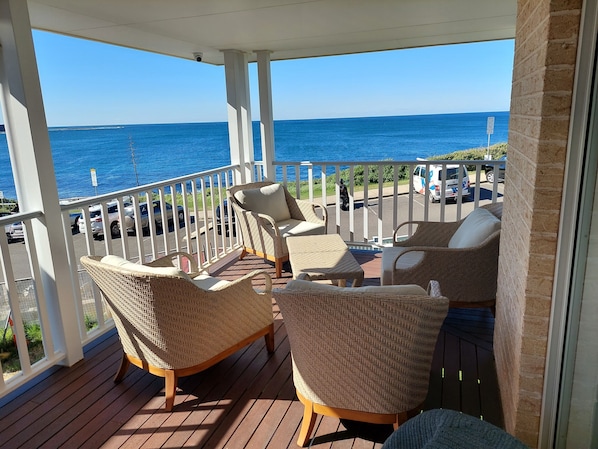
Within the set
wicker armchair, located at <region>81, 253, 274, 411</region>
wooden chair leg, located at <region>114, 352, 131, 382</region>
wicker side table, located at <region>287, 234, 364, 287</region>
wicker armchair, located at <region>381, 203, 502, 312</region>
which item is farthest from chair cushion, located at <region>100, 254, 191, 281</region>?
wicker armchair, located at <region>381, 203, 502, 312</region>

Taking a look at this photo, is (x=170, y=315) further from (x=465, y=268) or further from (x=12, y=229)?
(x=12, y=229)

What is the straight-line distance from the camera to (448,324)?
315cm

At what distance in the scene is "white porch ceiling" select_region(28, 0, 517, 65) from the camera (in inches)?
120

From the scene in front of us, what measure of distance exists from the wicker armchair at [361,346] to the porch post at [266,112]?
368cm

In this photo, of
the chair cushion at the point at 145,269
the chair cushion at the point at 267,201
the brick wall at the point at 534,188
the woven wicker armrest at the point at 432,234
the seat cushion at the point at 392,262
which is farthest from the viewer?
the chair cushion at the point at 267,201

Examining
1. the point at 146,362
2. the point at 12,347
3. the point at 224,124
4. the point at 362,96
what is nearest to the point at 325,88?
the point at 362,96

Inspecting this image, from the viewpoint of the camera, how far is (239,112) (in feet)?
16.6

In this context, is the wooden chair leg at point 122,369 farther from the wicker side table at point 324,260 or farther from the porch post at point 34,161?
the wicker side table at point 324,260

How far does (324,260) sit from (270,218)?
1.08 metres

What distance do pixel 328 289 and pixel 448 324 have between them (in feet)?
6.02

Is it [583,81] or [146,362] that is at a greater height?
[583,81]

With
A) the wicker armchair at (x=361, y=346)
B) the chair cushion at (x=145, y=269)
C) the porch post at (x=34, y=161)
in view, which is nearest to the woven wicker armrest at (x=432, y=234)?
the wicker armchair at (x=361, y=346)

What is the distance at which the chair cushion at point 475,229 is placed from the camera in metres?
2.86

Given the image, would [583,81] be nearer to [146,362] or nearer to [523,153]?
[523,153]
